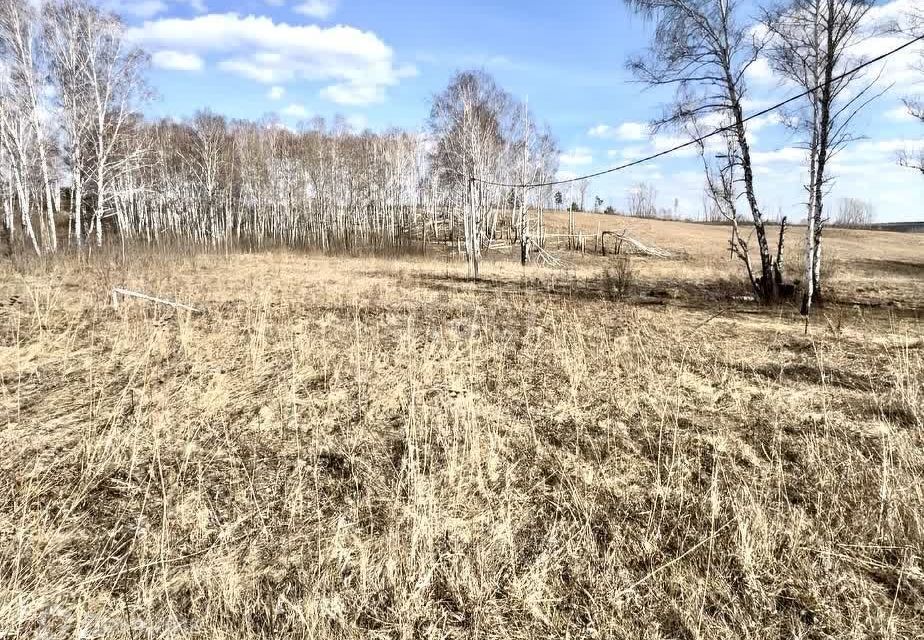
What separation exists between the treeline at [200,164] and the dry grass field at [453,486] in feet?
43.3

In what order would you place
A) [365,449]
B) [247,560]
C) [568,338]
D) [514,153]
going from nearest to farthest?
[247,560] < [365,449] < [568,338] < [514,153]

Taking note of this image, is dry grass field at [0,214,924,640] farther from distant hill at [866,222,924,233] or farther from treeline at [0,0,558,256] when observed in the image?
distant hill at [866,222,924,233]

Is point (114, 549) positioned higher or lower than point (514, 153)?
lower

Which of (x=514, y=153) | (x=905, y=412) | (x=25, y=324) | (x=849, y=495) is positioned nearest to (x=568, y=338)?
(x=905, y=412)

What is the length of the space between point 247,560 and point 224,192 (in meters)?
35.4

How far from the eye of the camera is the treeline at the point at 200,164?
1592cm

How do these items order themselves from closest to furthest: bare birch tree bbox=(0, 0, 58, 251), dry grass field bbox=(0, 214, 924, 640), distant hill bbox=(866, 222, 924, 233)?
dry grass field bbox=(0, 214, 924, 640)
bare birch tree bbox=(0, 0, 58, 251)
distant hill bbox=(866, 222, 924, 233)

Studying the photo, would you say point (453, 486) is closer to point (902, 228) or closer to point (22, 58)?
point (22, 58)

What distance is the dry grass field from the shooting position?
2.15 m

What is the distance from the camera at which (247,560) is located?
8.02ft

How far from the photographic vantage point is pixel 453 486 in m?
3.08

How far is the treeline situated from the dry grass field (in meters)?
13.2

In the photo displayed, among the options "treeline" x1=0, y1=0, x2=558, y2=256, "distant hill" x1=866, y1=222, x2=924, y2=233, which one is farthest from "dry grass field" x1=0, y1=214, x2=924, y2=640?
"distant hill" x1=866, y1=222, x2=924, y2=233

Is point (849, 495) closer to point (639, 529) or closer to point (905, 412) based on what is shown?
point (639, 529)
